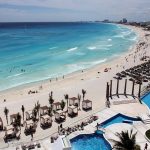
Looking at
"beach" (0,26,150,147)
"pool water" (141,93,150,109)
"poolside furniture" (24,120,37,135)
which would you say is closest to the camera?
"poolside furniture" (24,120,37,135)

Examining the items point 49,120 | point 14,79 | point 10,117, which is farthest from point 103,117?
point 14,79

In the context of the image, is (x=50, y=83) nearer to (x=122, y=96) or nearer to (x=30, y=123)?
(x=122, y=96)

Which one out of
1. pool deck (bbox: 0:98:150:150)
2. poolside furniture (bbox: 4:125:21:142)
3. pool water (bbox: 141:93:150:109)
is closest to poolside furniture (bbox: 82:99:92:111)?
pool deck (bbox: 0:98:150:150)

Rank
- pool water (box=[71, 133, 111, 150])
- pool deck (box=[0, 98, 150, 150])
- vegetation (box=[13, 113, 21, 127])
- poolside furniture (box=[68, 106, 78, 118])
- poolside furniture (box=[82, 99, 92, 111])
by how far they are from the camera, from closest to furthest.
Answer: pool water (box=[71, 133, 111, 150])
pool deck (box=[0, 98, 150, 150])
vegetation (box=[13, 113, 21, 127])
poolside furniture (box=[68, 106, 78, 118])
poolside furniture (box=[82, 99, 92, 111])

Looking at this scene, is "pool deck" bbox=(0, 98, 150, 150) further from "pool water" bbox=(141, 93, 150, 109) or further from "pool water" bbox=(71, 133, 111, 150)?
"pool water" bbox=(141, 93, 150, 109)

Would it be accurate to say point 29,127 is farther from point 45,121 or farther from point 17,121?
point 45,121

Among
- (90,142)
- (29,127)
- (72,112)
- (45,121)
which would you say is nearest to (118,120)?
(72,112)

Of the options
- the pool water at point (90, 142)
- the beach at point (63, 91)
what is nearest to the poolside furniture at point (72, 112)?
the beach at point (63, 91)
